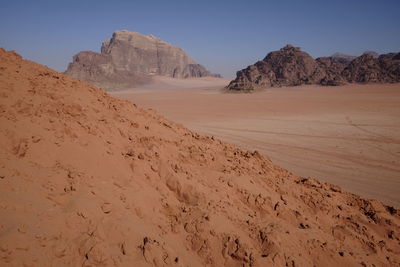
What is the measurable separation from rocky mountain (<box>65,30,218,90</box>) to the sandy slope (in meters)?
56.8

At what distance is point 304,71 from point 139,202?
63.0m

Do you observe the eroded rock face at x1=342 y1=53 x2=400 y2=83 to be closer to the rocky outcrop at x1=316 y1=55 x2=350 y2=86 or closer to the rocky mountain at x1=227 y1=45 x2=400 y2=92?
the rocky mountain at x1=227 y1=45 x2=400 y2=92

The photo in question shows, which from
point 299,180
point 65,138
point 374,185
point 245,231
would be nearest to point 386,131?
point 374,185

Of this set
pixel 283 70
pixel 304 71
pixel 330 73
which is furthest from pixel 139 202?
pixel 330 73

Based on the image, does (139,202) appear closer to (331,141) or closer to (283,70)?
(331,141)

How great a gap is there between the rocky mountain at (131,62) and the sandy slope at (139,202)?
186 feet

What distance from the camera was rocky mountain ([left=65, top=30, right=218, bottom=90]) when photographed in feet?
204

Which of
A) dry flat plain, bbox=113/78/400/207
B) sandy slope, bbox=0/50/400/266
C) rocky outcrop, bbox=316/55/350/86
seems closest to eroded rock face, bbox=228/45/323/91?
rocky outcrop, bbox=316/55/350/86

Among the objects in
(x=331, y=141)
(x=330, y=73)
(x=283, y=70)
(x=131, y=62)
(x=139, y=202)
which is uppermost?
(x=131, y=62)

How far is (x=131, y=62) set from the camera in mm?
87688

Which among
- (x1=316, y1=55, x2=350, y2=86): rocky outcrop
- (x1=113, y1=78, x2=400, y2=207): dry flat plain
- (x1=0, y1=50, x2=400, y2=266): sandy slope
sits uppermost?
(x1=316, y1=55, x2=350, y2=86): rocky outcrop

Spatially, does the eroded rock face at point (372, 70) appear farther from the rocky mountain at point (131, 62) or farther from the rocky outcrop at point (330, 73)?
the rocky mountain at point (131, 62)

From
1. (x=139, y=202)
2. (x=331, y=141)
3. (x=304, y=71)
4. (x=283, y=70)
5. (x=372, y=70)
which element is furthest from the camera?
(x=304, y=71)

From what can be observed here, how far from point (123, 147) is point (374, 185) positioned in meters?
6.45
